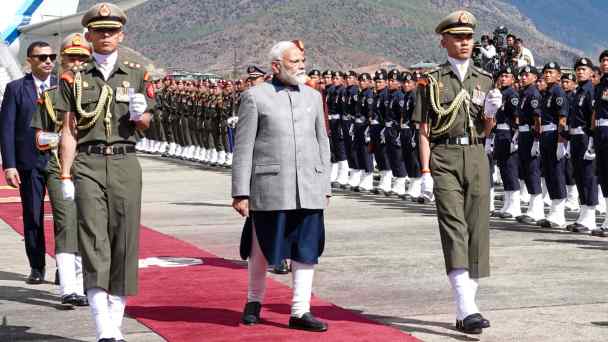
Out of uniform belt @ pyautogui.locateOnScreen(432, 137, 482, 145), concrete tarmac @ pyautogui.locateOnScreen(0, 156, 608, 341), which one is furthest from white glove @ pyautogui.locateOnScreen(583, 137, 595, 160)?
uniform belt @ pyautogui.locateOnScreen(432, 137, 482, 145)

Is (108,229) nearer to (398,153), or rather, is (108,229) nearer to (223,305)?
(223,305)

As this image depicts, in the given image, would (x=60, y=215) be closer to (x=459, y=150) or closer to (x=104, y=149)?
(x=104, y=149)

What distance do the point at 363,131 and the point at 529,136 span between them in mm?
5730

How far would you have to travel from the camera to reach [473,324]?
25.2 ft

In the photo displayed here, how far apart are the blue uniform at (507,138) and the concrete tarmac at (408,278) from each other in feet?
2.48

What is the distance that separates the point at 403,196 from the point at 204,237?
6470 mm

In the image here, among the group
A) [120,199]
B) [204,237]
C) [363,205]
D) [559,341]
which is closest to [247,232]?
[120,199]

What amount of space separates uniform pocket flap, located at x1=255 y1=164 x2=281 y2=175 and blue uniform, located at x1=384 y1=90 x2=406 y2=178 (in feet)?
37.7

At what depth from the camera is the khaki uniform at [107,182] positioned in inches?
287

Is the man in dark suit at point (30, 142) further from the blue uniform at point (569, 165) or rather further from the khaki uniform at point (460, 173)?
the blue uniform at point (569, 165)

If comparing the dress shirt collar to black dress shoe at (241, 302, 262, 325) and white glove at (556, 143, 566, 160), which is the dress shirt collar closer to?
black dress shoe at (241, 302, 262, 325)

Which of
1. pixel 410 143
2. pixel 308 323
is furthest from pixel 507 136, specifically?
pixel 308 323

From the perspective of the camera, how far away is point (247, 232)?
824cm

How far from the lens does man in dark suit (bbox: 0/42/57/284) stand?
10.0 metres
